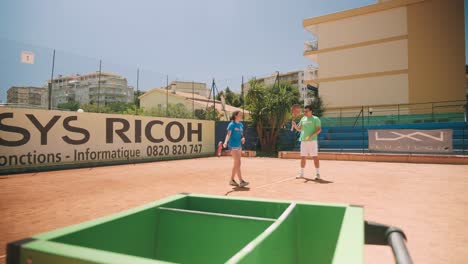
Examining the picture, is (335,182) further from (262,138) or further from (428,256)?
(262,138)

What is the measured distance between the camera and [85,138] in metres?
Result: 11.6

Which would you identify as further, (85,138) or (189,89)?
(189,89)

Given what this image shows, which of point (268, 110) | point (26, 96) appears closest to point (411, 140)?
point (268, 110)

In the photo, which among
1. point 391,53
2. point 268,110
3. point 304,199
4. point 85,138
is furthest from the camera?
point 391,53

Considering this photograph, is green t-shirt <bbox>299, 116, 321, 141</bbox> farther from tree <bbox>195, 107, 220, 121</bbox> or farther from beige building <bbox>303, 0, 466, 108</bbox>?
beige building <bbox>303, 0, 466, 108</bbox>

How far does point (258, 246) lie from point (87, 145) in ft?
40.8

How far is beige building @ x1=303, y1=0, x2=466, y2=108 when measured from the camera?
22094mm

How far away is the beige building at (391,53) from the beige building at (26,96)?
23161 mm

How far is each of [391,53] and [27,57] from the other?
2636cm

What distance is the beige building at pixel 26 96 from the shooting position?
36.2ft

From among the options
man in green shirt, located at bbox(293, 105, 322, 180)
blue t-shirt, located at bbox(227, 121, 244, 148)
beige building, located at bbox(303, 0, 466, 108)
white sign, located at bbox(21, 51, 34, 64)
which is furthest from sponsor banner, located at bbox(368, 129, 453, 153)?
white sign, located at bbox(21, 51, 34, 64)

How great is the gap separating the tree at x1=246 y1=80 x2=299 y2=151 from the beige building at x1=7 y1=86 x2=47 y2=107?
37.4 ft

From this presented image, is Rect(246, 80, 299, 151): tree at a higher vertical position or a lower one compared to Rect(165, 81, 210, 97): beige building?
lower

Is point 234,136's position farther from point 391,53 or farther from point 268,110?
point 391,53
